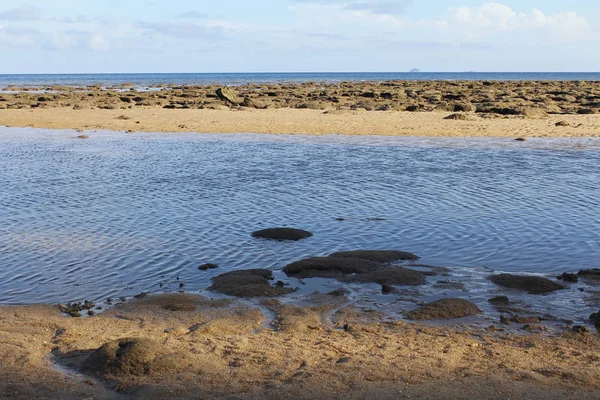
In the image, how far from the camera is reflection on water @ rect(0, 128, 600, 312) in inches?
456

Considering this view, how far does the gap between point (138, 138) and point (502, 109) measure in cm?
2063

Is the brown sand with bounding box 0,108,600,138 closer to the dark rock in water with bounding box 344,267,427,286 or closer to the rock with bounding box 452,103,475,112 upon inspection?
the rock with bounding box 452,103,475,112

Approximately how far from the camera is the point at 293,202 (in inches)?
657

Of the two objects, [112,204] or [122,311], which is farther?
[112,204]

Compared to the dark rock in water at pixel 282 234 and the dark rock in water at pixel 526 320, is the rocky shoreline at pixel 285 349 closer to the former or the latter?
the dark rock in water at pixel 526 320

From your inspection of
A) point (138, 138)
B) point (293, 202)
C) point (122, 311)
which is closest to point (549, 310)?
point (122, 311)

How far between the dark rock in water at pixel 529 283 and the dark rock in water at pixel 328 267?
2013 millimetres

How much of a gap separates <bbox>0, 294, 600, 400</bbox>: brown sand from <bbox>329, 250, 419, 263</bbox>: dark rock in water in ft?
7.25

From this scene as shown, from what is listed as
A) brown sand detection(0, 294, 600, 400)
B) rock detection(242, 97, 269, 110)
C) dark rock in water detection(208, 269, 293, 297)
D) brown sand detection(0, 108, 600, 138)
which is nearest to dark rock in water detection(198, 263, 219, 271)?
dark rock in water detection(208, 269, 293, 297)

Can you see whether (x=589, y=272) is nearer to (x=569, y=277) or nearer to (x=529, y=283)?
(x=569, y=277)

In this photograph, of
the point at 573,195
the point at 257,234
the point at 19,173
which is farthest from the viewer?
the point at 19,173

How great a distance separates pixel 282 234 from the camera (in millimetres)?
13227

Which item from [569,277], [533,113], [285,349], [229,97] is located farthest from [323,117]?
[285,349]

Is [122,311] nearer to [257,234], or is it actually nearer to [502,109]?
[257,234]
